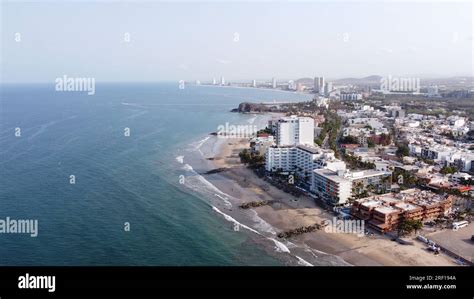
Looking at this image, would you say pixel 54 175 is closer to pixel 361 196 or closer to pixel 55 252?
pixel 55 252

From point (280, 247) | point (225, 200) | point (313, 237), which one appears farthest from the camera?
point (225, 200)

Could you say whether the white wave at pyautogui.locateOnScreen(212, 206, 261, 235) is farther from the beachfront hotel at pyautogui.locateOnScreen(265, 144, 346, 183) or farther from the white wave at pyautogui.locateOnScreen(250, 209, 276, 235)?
A: the beachfront hotel at pyautogui.locateOnScreen(265, 144, 346, 183)

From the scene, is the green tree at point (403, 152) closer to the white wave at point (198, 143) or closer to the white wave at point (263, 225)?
A: the white wave at point (198, 143)

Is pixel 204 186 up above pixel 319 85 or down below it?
below
